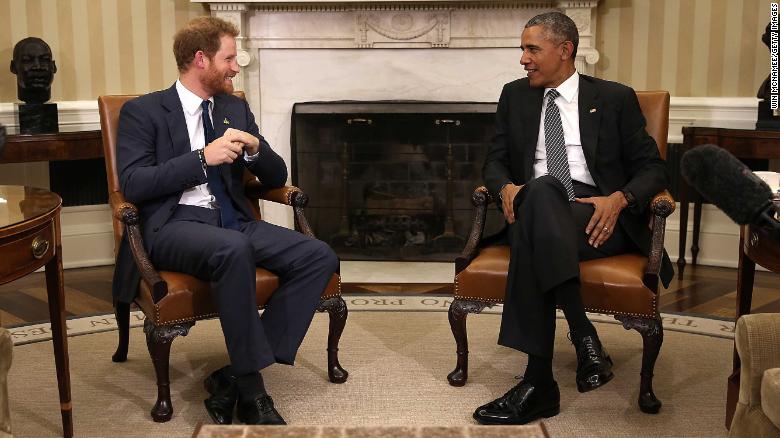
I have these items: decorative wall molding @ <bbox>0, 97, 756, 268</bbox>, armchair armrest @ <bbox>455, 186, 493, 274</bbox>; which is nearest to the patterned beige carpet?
armchair armrest @ <bbox>455, 186, 493, 274</bbox>

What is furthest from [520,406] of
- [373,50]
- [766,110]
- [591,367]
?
[373,50]

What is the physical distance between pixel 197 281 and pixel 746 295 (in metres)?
1.79

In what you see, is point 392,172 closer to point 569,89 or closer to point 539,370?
point 569,89

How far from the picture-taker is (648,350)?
316 centimetres

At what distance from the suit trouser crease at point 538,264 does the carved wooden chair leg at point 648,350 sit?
11.3 inches

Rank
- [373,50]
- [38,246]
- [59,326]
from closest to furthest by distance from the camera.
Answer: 1. [38,246]
2. [59,326]
3. [373,50]

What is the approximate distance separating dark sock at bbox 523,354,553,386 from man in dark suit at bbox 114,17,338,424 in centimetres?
74

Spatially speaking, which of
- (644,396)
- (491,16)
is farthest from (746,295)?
(491,16)

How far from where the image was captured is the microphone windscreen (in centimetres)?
112

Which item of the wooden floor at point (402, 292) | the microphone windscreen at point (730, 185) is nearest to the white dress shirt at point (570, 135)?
the wooden floor at point (402, 292)

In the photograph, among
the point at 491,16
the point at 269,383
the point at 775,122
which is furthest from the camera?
the point at 491,16

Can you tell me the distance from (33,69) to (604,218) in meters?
3.15

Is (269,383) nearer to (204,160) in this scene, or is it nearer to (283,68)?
(204,160)

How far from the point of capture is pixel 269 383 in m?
3.49
